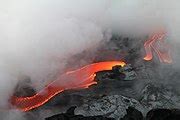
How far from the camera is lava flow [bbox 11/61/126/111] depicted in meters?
16.2

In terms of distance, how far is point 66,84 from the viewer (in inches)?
679

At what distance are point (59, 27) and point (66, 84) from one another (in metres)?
3.82

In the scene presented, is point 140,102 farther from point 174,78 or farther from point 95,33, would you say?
point 95,33

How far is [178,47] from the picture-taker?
19.5m

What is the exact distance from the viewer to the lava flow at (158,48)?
739 inches

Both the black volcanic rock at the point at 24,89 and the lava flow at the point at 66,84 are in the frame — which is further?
the black volcanic rock at the point at 24,89

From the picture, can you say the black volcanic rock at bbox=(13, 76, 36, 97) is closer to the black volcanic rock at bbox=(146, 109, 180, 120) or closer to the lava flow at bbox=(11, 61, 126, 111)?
the lava flow at bbox=(11, 61, 126, 111)

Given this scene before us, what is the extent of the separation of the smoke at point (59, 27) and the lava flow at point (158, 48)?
377mm

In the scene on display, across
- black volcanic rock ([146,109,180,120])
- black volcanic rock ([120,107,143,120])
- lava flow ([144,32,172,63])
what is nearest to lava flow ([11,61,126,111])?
lava flow ([144,32,172,63])

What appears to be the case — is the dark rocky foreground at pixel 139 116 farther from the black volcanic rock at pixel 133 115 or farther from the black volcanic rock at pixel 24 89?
the black volcanic rock at pixel 24 89

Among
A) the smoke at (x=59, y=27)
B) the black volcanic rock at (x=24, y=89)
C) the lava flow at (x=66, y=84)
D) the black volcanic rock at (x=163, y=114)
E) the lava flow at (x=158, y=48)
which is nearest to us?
the black volcanic rock at (x=163, y=114)

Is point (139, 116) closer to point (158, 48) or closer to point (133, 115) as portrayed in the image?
point (133, 115)

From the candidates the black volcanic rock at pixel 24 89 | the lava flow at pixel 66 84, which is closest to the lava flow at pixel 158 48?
the lava flow at pixel 66 84

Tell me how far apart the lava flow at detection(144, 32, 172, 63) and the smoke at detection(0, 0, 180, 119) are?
1.24 ft
